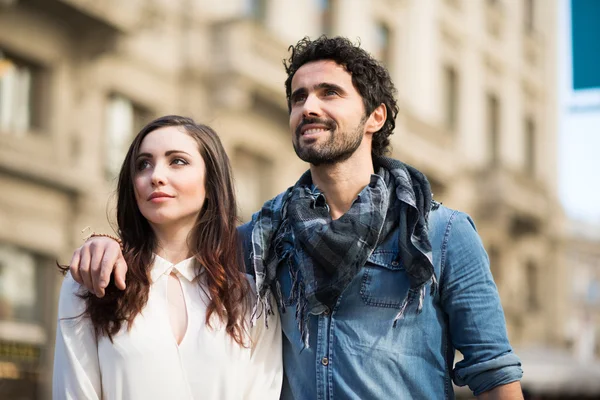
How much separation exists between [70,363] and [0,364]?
9.62 meters

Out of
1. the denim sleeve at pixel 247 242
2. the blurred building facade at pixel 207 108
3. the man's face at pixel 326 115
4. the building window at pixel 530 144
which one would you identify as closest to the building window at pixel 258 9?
the blurred building facade at pixel 207 108

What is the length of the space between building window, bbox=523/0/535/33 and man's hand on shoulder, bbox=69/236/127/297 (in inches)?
1066

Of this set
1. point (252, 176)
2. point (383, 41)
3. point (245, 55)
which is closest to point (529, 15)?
point (383, 41)

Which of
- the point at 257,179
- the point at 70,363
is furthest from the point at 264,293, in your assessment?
the point at 257,179

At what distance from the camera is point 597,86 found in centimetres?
671

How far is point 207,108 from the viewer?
1599 cm

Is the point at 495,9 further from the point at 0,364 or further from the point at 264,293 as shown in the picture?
the point at 264,293

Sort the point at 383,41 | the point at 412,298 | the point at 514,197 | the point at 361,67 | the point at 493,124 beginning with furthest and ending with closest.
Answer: the point at 493,124 < the point at 514,197 < the point at 383,41 < the point at 361,67 < the point at 412,298

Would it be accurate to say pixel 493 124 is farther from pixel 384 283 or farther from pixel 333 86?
pixel 384 283

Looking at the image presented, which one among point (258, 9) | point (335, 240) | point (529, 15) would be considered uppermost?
point (529, 15)

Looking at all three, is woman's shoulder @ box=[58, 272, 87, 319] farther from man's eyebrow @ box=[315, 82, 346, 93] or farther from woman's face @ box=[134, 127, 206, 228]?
man's eyebrow @ box=[315, 82, 346, 93]

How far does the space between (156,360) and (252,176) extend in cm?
1442

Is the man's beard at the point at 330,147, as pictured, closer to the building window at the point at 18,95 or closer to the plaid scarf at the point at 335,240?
the plaid scarf at the point at 335,240

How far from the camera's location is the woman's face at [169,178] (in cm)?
Answer: 338
